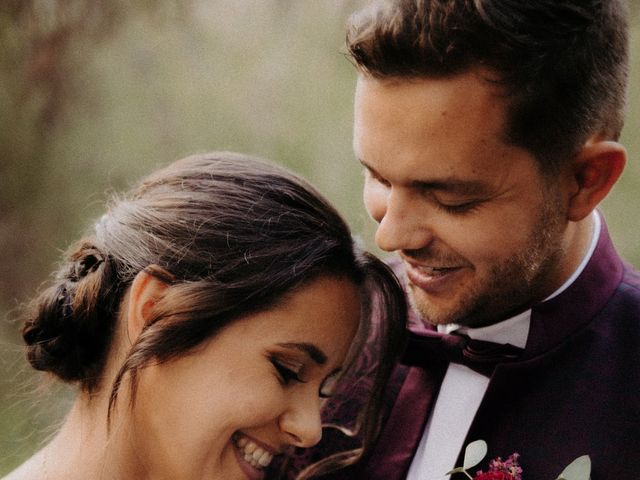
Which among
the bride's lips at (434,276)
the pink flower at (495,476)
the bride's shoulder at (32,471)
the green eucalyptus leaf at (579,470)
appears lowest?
the bride's shoulder at (32,471)

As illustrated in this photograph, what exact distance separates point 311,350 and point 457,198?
413 millimetres

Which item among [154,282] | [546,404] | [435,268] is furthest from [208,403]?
[546,404]

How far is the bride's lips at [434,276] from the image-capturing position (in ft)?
5.57

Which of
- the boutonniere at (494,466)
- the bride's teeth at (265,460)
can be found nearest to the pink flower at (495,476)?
the boutonniere at (494,466)

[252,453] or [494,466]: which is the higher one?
[494,466]

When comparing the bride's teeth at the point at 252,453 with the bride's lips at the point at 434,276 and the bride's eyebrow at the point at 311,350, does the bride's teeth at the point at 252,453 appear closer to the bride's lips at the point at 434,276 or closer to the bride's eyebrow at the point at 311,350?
the bride's eyebrow at the point at 311,350

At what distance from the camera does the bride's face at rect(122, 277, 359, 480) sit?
1605 mm

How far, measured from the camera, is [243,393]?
5.26 feet

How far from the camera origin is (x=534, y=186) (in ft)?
5.32

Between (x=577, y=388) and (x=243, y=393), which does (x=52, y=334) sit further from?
(x=577, y=388)

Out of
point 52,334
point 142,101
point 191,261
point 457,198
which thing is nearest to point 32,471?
point 52,334

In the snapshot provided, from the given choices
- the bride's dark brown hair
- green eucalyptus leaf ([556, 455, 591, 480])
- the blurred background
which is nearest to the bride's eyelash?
the bride's dark brown hair

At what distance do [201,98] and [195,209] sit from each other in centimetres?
147

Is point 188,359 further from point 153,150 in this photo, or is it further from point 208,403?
point 153,150
